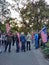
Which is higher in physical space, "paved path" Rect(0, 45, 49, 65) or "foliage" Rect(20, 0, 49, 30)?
"foliage" Rect(20, 0, 49, 30)

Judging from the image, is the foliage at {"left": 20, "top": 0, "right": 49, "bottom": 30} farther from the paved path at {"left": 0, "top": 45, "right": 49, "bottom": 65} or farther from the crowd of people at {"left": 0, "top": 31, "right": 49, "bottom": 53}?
the paved path at {"left": 0, "top": 45, "right": 49, "bottom": 65}

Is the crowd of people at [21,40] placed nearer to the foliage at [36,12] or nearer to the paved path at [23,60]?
the paved path at [23,60]

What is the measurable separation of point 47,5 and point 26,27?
24.5ft

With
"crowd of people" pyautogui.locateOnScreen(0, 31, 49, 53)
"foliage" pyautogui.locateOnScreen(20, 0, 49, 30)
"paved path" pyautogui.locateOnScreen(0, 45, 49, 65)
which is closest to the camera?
"paved path" pyautogui.locateOnScreen(0, 45, 49, 65)

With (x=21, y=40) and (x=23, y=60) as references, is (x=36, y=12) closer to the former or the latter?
(x=21, y=40)

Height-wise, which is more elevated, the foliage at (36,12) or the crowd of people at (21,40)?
the foliage at (36,12)

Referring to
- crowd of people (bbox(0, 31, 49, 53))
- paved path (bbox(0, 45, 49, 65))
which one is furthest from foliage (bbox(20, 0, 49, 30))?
paved path (bbox(0, 45, 49, 65))

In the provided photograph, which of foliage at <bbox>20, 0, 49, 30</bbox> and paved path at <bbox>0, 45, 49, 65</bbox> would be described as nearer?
paved path at <bbox>0, 45, 49, 65</bbox>

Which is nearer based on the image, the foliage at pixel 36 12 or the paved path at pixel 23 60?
the paved path at pixel 23 60

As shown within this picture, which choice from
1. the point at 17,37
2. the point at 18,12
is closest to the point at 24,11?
the point at 18,12

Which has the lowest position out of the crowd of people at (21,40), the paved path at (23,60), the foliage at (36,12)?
the paved path at (23,60)

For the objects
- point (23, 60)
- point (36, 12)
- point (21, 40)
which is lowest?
point (23, 60)

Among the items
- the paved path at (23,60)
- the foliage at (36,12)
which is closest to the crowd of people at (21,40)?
the paved path at (23,60)

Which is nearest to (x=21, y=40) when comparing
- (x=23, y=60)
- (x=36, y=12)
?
(x=23, y=60)
